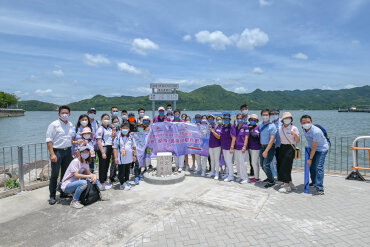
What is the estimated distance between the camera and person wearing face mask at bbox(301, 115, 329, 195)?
570 centimetres

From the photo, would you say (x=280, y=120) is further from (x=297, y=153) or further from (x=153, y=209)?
(x=153, y=209)

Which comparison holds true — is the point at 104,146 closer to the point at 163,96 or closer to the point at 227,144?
the point at 227,144

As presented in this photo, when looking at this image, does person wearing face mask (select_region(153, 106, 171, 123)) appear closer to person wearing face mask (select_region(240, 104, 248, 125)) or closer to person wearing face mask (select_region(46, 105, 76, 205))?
person wearing face mask (select_region(240, 104, 248, 125))

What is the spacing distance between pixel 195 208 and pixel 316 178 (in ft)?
10.8

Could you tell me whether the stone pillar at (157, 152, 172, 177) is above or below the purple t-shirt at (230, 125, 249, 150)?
below

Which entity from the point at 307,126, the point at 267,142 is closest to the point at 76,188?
the point at 267,142

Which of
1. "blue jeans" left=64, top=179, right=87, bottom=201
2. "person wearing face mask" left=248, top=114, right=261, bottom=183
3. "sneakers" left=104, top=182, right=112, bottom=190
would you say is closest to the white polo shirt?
"blue jeans" left=64, top=179, right=87, bottom=201

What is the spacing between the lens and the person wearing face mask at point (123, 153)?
614cm

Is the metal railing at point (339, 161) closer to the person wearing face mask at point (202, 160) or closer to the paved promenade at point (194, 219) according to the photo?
the paved promenade at point (194, 219)

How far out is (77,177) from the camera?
16.9 ft

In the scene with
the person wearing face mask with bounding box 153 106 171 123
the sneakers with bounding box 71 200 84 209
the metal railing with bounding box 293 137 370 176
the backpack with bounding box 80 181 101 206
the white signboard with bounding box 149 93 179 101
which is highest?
the white signboard with bounding box 149 93 179 101

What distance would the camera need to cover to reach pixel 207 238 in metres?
3.75

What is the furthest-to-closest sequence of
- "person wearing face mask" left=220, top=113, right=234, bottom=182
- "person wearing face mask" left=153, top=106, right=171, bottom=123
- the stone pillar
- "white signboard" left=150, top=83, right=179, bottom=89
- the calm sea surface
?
the calm sea surface < "white signboard" left=150, top=83, right=179, bottom=89 < "person wearing face mask" left=153, top=106, right=171, bottom=123 < the stone pillar < "person wearing face mask" left=220, top=113, right=234, bottom=182

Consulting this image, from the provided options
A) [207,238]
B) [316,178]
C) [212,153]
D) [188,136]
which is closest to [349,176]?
[316,178]
